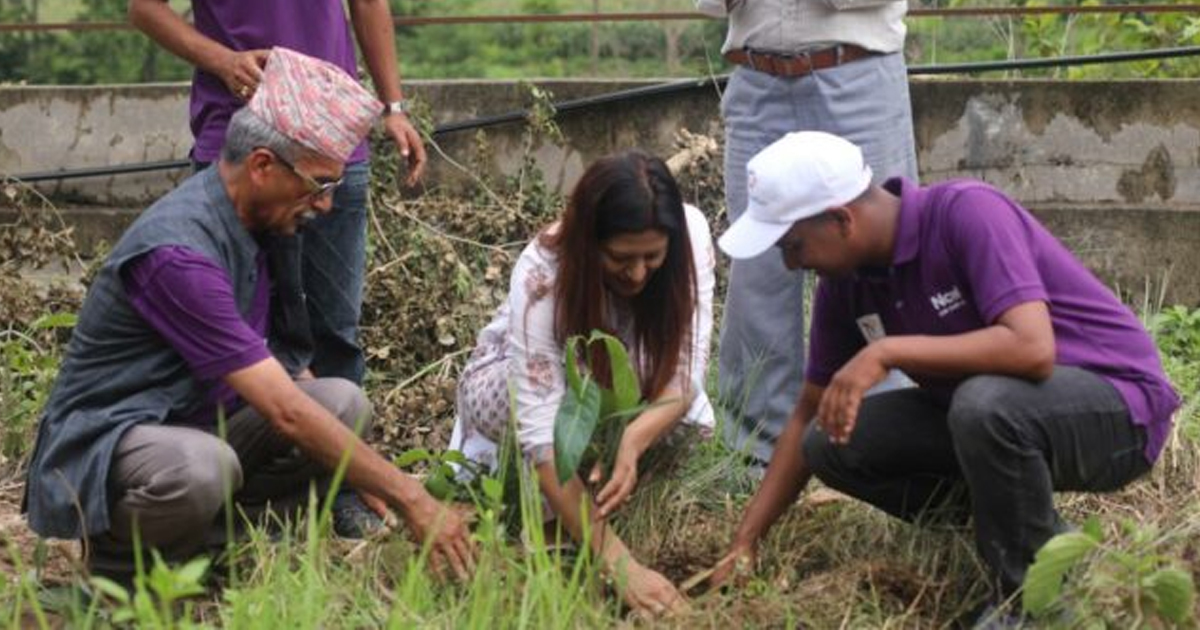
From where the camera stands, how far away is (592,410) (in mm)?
4254

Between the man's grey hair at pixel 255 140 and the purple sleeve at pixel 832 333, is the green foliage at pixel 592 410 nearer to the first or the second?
the purple sleeve at pixel 832 333

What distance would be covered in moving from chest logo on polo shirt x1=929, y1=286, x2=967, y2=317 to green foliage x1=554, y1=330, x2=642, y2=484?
2.06 feet

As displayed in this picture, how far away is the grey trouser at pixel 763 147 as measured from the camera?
4941 millimetres

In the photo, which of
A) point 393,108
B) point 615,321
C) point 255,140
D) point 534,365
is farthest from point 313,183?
point 393,108

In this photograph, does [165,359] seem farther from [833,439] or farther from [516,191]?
[516,191]

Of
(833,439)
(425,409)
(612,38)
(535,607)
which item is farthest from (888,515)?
(612,38)

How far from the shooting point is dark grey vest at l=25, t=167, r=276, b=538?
169 inches

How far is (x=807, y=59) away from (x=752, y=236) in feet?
3.20

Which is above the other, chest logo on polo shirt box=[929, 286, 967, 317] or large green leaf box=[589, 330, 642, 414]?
chest logo on polo shirt box=[929, 286, 967, 317]

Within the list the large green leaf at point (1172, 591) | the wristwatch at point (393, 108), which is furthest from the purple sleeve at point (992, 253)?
the wristwatch at point (393, 108)

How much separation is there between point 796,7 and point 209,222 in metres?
1.46

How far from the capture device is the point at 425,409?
5.75 metres

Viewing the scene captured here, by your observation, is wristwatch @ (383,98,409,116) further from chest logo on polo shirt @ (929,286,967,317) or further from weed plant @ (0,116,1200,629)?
chest logo on polo shirt @ (929,286,967,317)

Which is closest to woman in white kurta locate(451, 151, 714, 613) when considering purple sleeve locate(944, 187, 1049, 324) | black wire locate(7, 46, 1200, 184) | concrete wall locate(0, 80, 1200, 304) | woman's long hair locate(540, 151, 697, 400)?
woman's long hair locate(540, 151, 697, 400)
